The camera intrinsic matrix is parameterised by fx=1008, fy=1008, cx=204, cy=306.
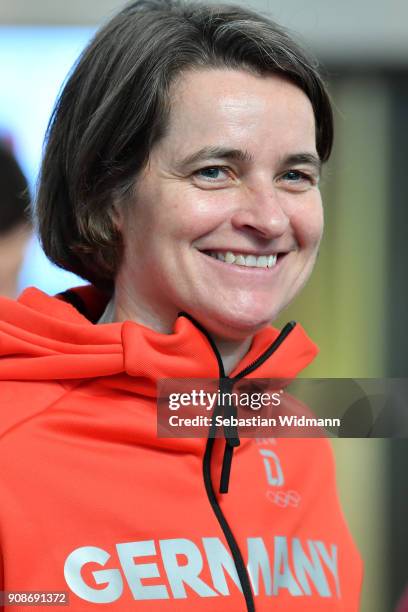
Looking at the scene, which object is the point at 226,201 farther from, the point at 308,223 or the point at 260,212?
the point at 308,223

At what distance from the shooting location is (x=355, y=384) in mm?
1881

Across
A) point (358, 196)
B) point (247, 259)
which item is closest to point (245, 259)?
point (247, 259)

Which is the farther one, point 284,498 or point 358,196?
point 358,196

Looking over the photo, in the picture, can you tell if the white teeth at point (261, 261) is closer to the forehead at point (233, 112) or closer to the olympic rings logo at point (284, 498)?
the forehead at point (233, 112)

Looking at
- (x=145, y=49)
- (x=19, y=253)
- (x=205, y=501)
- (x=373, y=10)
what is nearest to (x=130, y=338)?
(x=205, y=501)

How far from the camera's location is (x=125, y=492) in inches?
60.7

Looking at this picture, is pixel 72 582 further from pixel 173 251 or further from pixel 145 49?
pixel 145 49

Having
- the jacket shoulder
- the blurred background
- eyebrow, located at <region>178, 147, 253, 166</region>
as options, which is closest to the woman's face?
eyebrow, located at <region>178, 147, 253, 166</region>

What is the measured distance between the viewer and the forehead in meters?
1.58

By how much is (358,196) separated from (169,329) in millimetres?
3129

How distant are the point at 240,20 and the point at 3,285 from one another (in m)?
1.60

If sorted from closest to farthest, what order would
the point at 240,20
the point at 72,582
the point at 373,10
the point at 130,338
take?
the point at 72,582 → the point at 130,338 → the point at 240,20 → the point at 373,10

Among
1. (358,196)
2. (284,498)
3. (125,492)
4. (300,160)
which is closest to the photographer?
(125,492)

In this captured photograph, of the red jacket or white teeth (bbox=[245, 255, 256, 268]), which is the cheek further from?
the red jacket
